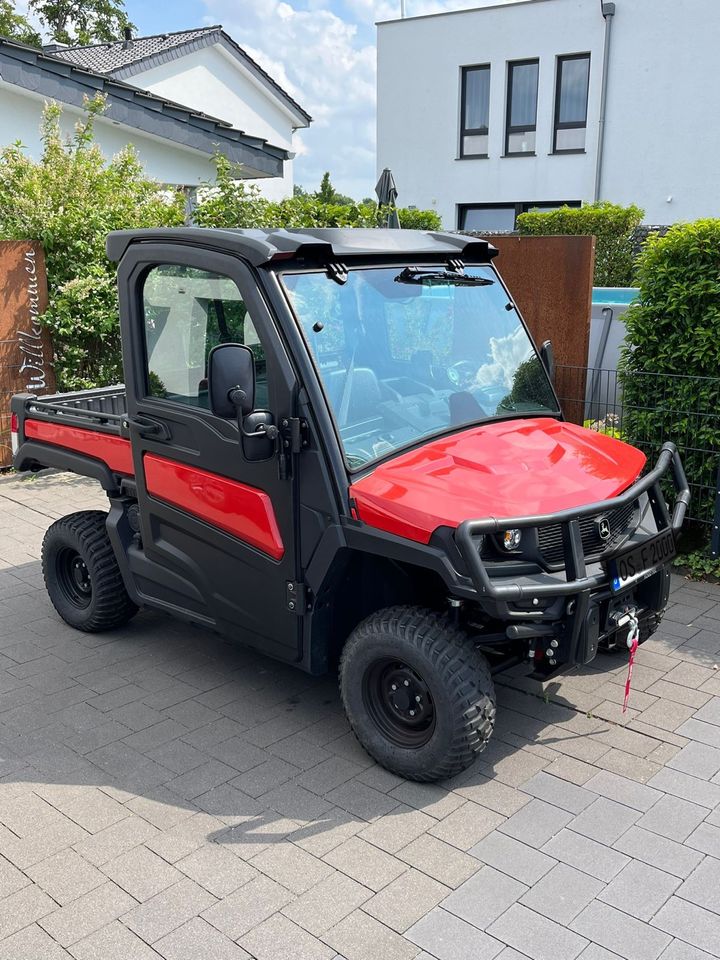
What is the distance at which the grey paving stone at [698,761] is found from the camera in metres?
3.96

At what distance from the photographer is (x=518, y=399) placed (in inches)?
181

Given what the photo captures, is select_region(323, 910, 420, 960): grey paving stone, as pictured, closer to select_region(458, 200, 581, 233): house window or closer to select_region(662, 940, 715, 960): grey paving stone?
select_region(662, 940, 715, 960): grey paving stone

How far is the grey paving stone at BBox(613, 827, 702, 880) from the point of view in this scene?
337 cm

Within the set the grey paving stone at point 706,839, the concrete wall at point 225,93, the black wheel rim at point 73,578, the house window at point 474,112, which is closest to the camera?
the grey paving stone at point 706,839

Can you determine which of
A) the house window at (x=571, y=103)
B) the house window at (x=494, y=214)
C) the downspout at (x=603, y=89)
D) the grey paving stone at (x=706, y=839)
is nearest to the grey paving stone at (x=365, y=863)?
the grey paving stone at (x=706, y=839)

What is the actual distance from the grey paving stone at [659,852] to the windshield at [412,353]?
179 cm

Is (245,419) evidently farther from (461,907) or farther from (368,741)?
(461,907)

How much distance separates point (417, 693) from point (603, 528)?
103 centimetres

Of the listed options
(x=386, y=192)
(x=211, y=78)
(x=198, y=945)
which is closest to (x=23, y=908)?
(x=198, y=945)

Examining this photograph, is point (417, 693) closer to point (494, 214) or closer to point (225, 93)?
point (494, 214)

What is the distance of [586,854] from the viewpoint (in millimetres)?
3441

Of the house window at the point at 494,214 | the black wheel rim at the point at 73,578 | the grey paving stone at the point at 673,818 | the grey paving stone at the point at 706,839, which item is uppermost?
the house window at the point at 494,214

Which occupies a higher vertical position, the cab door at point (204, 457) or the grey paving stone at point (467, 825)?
the cab door at point (204, 457)

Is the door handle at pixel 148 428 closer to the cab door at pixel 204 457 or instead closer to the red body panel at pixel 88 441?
the cab door at pixel 204 457
